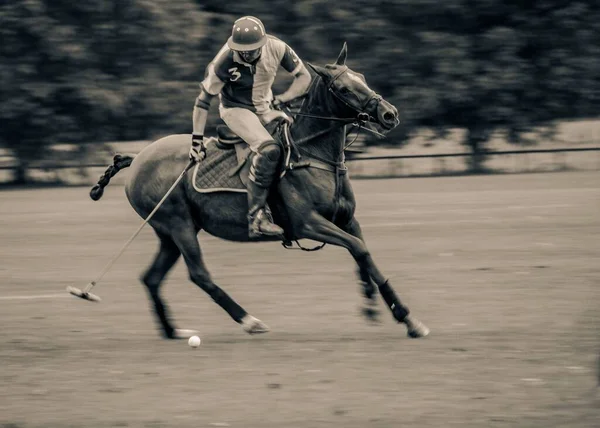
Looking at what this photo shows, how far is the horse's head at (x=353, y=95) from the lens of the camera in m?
9.60

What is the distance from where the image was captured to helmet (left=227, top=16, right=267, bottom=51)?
9.55 m

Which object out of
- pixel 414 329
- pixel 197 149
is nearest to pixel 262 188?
pixel 197 149

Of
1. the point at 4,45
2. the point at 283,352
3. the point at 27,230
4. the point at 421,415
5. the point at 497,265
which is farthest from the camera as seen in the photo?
the point at 4,45

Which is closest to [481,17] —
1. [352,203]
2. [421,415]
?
[352,203]

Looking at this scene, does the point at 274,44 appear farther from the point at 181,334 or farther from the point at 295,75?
the point at 181,334

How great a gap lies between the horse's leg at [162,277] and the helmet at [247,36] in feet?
5.89

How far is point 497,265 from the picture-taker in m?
13.6

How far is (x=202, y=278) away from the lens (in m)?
10.2

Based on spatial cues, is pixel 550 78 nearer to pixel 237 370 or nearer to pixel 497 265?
pixel 497 265

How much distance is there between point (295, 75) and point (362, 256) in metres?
1.56

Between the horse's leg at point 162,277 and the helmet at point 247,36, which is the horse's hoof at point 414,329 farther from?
the helmet at point 247,36

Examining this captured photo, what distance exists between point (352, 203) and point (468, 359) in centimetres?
180

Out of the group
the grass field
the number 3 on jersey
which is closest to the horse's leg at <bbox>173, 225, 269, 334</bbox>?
the grass field

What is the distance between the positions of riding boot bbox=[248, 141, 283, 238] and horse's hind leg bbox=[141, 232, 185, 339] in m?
0.93
